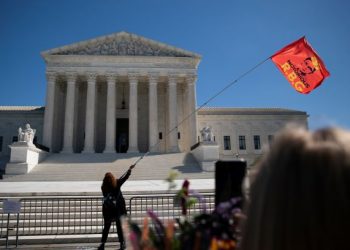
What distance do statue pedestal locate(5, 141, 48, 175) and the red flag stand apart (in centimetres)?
2222

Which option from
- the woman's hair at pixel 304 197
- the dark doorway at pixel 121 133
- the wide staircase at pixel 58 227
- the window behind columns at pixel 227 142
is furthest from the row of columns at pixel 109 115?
the woman's hair at pixel 304 197

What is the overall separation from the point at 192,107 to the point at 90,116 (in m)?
12.4

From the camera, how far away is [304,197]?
1155 millimetres

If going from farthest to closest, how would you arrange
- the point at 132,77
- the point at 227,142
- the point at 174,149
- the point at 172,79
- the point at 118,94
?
1. the point at 227,142
2. the point at 118,94
3. the point at 172,79
4. the point at 132,77
5. the point at 174,149

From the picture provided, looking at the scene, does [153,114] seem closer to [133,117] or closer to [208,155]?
[133,117]

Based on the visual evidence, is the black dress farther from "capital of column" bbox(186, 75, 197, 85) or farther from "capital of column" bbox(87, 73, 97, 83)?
"capital of column" bbox(87, 73, 97, 83)

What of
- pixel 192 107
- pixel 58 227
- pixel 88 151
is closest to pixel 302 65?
pixel 58 227

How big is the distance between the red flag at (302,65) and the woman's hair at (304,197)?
10643 mm

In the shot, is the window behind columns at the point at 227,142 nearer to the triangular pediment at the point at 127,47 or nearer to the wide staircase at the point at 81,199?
the triangular pediment at the point at 127,47

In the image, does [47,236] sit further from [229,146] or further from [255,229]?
[229,146]

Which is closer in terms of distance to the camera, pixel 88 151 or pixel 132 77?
pixel 88 151

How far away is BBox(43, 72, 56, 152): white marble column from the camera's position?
3522cm

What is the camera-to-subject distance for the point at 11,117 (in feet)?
151

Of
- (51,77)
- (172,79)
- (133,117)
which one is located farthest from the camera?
(172,79)
